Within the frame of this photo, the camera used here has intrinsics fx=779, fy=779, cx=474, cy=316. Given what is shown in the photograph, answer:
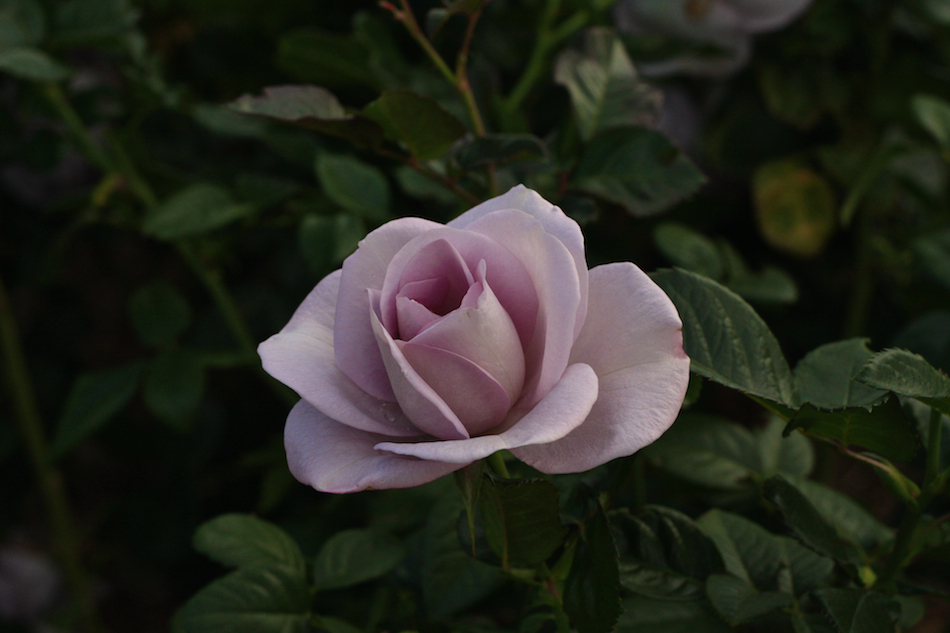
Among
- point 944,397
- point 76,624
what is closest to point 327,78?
point 944,397

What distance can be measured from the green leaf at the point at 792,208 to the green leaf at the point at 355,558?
664mm

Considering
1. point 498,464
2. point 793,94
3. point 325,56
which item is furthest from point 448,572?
point 793,94

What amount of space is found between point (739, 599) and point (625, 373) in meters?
0.15

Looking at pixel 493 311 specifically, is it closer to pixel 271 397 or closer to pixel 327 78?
pixel 327 78

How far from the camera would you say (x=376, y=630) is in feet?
1.86

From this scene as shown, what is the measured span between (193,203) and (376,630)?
0.42m

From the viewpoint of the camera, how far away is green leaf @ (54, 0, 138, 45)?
73 centimetres

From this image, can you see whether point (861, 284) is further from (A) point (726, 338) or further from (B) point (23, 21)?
(B) point (23, 21)

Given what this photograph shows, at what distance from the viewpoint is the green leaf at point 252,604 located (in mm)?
420

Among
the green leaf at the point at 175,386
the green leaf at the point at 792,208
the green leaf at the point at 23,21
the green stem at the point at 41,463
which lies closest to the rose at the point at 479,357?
the green leaf at the point at 175,386

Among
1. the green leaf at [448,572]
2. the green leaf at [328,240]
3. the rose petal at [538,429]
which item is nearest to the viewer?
the rose petal at [538,429]

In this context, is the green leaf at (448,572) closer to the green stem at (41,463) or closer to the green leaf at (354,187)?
the green leaf at (354,187)

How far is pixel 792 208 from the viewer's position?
3.18ft

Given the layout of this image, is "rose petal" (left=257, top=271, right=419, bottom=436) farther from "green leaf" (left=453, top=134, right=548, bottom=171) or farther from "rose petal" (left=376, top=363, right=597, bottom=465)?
"green leaf" (left=453, top=134, right=548, bottom=171)
